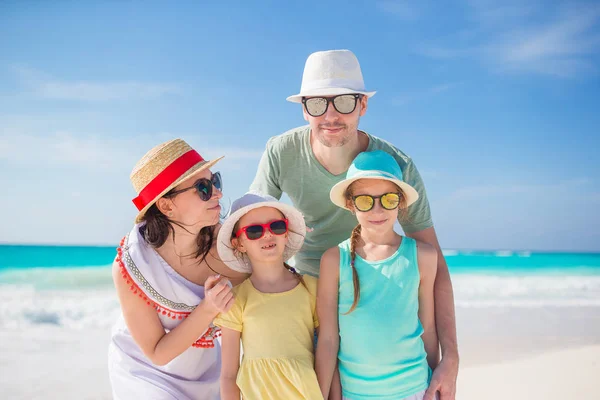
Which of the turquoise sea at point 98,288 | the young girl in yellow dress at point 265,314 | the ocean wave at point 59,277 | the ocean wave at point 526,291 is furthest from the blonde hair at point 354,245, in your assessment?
the ocean wave at point 59,277

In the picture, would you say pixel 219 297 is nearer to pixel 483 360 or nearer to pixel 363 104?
pixel 363 104

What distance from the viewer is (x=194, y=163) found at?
123 inches

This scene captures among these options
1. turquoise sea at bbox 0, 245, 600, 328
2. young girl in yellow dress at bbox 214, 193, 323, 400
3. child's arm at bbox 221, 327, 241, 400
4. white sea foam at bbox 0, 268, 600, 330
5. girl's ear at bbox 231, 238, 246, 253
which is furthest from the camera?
turquoise sea at bbox 0, 245, 600, 328

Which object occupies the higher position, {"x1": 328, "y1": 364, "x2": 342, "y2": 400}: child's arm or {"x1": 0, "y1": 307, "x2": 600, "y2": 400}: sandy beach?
{"x1": 328, "y1": 364, "x2": 342, "y2": 400}: child's arm

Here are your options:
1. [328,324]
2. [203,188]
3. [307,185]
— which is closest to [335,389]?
[328,324]

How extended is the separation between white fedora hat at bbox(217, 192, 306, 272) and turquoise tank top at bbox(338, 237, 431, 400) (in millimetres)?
424

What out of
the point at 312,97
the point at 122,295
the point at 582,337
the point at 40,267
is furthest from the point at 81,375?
the point at 40,267

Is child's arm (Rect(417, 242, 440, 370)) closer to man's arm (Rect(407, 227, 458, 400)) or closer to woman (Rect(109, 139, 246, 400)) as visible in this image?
man's arm (Rect(407, 227, 458, 400))

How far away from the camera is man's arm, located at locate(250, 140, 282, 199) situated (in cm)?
395

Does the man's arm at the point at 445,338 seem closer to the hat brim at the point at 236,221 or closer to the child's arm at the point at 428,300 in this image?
the child's arm at the point at 428,300

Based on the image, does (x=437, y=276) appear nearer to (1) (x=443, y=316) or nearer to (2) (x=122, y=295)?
(1) (x=443, y=316)

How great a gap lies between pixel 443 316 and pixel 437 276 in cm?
25

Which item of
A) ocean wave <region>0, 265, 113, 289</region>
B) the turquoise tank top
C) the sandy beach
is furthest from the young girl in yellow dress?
ocean wave <region>0, 265, 113, 289</region>

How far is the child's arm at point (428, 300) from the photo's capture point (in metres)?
3.00
